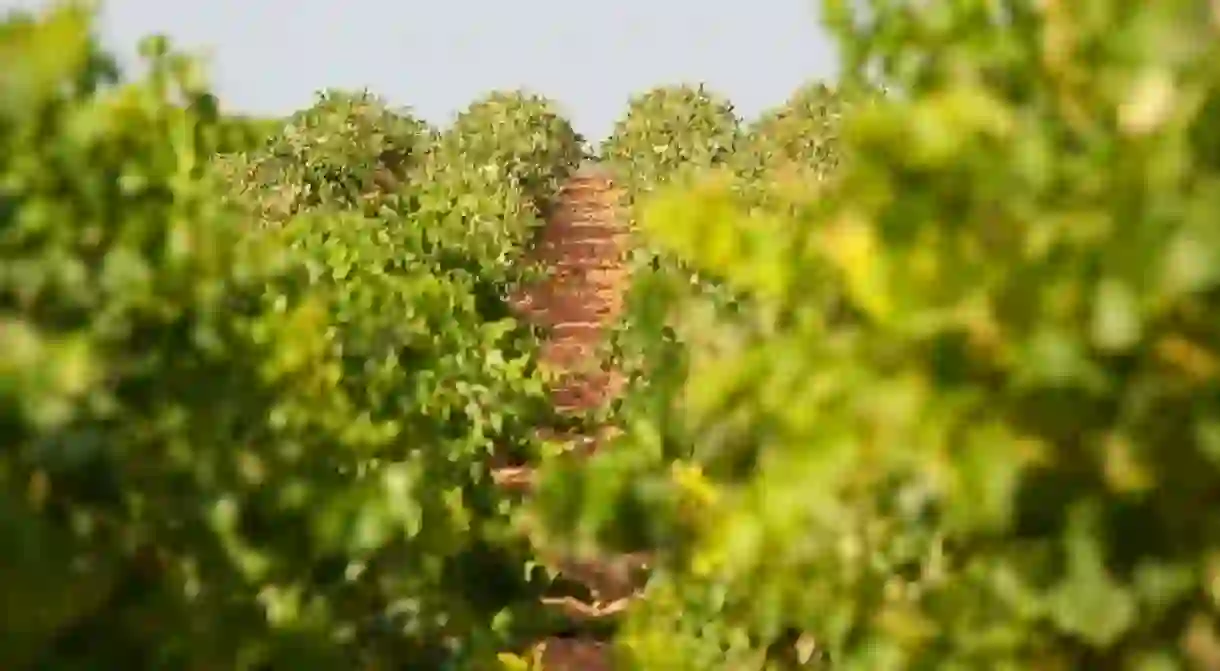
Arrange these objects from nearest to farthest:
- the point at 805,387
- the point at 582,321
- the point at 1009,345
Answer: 1. the point at 1009,345
2. the point at 805,387
3. the point at 582,321

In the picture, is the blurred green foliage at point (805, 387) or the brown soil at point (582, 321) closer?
the blurred green foliage at point (805, 387)

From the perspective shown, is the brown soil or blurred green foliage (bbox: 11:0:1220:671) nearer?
blurred green foliage (bbox: 11:0:1220:671)

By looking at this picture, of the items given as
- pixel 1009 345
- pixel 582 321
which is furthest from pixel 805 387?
pixel 582 321

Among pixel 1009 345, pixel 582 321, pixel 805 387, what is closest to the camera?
pixel 1009 345

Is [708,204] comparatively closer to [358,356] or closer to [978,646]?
[978,646]

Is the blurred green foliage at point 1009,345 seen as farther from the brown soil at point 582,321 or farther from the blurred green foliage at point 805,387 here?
the brown soil at point 582,321

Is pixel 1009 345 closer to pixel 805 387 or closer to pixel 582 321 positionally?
pixel 805 387

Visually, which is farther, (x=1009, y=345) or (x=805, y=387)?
(x=805, y=387)

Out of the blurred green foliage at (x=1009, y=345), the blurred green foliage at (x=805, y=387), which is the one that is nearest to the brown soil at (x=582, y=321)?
the blurred green foliage at (x=805, y=387)

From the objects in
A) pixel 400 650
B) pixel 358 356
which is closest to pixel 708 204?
pixel 400 650

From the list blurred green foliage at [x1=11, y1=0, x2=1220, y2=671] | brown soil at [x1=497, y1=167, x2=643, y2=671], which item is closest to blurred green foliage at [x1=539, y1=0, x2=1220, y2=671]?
blurred green foliage at [x1=11, y1=0, x2=1220, y2=671]

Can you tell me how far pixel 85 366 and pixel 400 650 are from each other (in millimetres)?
2583

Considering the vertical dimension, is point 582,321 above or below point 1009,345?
below

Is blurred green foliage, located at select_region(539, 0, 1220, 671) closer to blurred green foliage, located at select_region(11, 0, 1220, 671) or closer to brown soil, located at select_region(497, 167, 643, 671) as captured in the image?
blurred green foliage, located at select_region(11, 0, 1220, 671)
